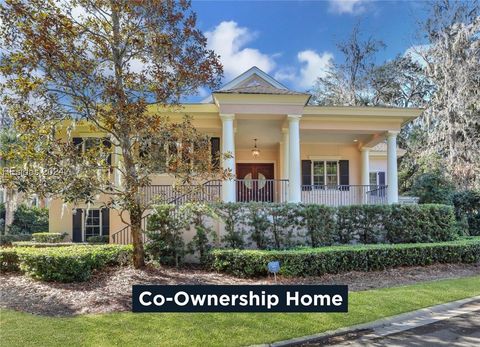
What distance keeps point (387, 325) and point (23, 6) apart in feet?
26.4

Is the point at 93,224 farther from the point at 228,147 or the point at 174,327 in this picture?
the point at 174,327

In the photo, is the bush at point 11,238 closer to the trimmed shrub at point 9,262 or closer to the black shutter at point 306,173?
the trimmed shrub at point 9,262

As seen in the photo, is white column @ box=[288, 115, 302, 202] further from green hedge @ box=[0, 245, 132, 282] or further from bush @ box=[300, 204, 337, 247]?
green hedge @ box=[0, 245, 132, 282]

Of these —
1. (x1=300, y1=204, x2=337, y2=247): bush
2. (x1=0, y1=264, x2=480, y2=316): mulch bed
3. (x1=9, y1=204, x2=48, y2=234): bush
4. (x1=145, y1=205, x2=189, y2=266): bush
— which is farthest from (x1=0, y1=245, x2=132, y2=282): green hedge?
(x1=9, y1=204, x2=48, y2=234): bush

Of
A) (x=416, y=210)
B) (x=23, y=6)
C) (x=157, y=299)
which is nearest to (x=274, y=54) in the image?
(x=416, y=210)

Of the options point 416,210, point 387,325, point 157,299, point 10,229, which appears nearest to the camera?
point 387,325

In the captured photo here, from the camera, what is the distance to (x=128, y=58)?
26.0ft

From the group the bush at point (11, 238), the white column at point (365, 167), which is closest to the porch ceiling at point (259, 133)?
the white column at point (365, 167)

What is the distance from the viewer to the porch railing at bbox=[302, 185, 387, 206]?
15023mm

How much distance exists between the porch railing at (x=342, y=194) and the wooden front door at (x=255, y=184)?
1.48 m

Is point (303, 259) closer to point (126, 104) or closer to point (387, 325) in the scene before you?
point (387, 325)

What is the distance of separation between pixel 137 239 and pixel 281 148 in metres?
8.84

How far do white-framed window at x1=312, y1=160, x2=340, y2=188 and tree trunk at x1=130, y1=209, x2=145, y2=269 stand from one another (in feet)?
31.2

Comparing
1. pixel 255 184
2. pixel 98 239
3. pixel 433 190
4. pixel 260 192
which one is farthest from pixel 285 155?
pixel 98 239
